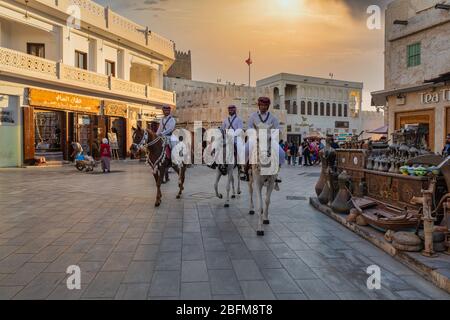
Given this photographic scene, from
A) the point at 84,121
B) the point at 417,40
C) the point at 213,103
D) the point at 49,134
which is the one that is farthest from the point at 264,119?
the point at 213,103

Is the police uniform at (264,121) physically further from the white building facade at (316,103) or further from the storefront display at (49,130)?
the white building facade at (316,103)

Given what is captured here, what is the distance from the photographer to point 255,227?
20.5ft

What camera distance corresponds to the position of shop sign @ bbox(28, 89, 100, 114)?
19188mm

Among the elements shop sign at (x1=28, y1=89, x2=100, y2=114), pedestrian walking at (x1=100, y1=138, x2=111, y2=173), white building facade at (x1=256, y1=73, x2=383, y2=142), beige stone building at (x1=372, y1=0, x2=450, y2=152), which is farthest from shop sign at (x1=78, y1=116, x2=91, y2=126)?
white building facade at (x1=256, y1=73, x2=383, y2=142)

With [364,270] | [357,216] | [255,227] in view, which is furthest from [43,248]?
[357,216]

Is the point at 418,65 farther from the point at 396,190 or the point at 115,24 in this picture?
the point at 115,24

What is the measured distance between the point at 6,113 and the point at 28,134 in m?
1.49

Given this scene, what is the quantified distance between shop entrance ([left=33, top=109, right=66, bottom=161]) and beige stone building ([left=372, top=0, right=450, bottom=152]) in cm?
1948

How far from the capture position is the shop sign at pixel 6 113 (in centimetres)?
1788

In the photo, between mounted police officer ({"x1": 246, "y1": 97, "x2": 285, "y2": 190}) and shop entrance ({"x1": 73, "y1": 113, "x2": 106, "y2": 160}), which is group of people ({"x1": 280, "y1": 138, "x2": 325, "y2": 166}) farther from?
mounted police officer ({"x1": 246, "y1": 97, "x2": 285, "y2": 190})

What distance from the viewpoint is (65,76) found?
20.7 m

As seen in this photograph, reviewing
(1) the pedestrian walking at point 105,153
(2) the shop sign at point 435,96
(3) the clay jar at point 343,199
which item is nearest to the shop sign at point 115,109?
(1) the pedestrian walking at point 105,153
